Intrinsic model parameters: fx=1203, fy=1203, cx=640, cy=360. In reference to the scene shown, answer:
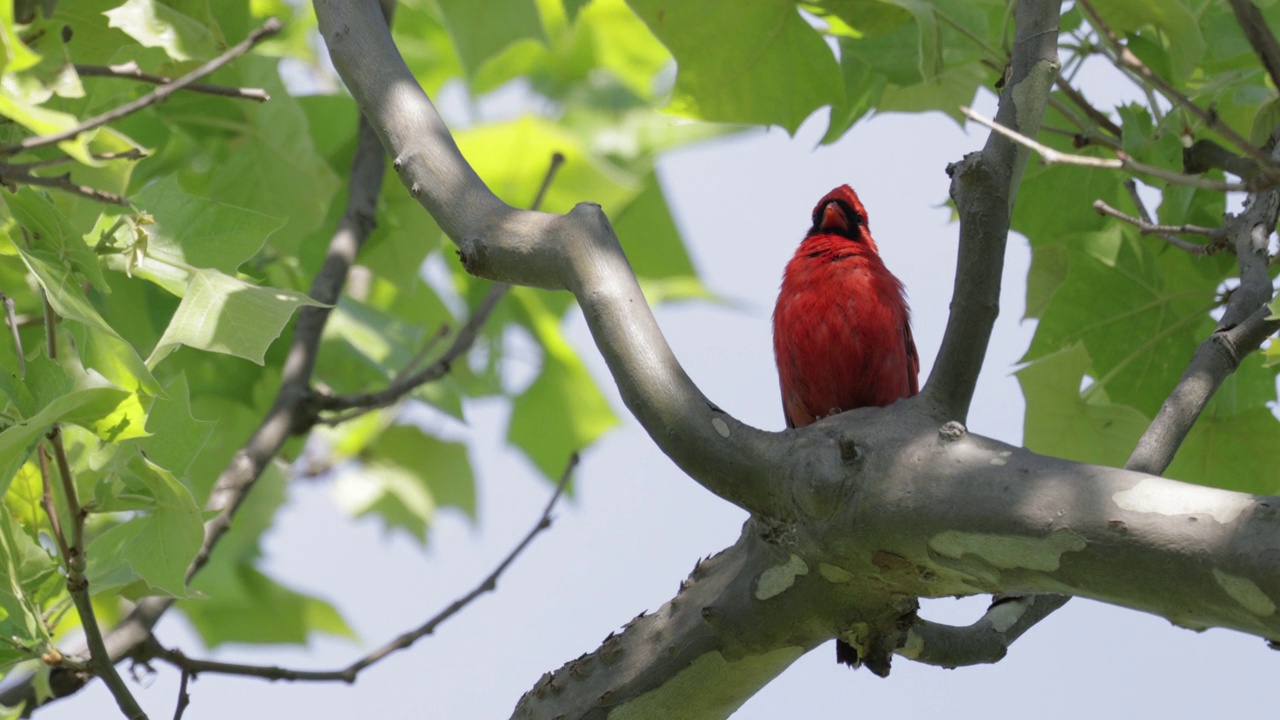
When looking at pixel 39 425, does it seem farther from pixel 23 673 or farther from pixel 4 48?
pixel 23 673

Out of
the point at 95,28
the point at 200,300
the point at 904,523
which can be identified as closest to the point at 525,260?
the point at 200,300

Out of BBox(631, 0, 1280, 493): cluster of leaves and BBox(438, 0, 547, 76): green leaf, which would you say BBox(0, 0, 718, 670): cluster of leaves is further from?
BBox(631, 0, 1280, 493): cluster of leaves

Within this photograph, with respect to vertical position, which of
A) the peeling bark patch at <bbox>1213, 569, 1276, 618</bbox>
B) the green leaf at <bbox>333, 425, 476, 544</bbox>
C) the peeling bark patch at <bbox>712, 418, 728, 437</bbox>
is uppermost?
the green leaf at <bbox>333, 425, 476, 544</bbox>

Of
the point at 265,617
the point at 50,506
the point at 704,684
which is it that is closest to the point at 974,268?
the point at 704,684

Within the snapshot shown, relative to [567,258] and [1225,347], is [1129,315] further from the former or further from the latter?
[567,258]

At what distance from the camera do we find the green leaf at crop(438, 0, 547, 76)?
3549 millimetres

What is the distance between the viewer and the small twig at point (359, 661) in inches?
105

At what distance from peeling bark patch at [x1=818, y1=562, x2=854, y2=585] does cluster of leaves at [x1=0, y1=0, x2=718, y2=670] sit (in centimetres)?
97

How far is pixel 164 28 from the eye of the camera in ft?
8.07

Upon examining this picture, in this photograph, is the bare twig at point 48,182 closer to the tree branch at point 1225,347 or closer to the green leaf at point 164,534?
the green leaf at point 164,534

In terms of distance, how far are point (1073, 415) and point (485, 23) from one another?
2.02m

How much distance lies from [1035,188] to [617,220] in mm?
2281

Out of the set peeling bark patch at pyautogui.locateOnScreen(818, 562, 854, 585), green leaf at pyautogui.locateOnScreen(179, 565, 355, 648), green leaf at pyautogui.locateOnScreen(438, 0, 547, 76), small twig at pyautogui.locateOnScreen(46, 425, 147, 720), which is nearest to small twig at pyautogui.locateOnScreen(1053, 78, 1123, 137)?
peeling bark patch at pyautogui.locateOnScreen(818, 562, 854, 585)

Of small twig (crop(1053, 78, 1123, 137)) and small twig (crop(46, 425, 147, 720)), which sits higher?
small twig (crop(1053, 78, 1123, 137))
